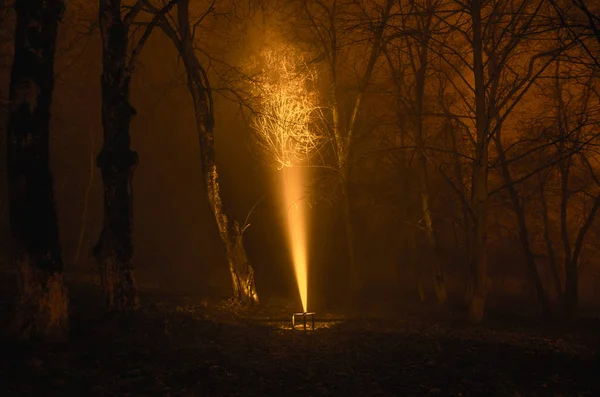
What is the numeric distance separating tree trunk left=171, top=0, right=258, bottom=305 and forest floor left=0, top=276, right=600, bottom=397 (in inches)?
175

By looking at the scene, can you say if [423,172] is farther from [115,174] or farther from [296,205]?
[115,174]

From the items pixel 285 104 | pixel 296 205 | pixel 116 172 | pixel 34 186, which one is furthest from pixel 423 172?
pixel 34 186

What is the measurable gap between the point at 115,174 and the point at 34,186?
236 centimetres

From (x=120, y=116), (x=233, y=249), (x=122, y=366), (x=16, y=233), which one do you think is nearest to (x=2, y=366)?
(x=122, y=366)

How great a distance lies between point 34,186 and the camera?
8852 mm

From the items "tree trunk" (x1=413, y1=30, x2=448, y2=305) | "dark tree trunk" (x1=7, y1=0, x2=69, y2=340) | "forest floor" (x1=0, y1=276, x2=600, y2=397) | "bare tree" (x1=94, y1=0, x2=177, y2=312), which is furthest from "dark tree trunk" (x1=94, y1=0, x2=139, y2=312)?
"tree trunk" (x1=413, y1=30, x2=448, y2=305)

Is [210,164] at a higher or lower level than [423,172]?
lower

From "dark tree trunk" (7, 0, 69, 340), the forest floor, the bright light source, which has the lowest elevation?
the forest floor

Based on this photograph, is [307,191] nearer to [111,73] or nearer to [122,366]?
[111,73]

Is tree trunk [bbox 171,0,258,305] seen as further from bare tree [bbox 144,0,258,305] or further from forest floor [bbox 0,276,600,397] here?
forest floor [bbox 0,276,600,397]

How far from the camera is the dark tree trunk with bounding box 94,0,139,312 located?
439 inches

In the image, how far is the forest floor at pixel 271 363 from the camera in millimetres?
7543

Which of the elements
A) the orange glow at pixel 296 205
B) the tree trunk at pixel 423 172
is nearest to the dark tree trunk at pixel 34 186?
the orange glow at pixel 296 205

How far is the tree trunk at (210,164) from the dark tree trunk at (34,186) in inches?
317
